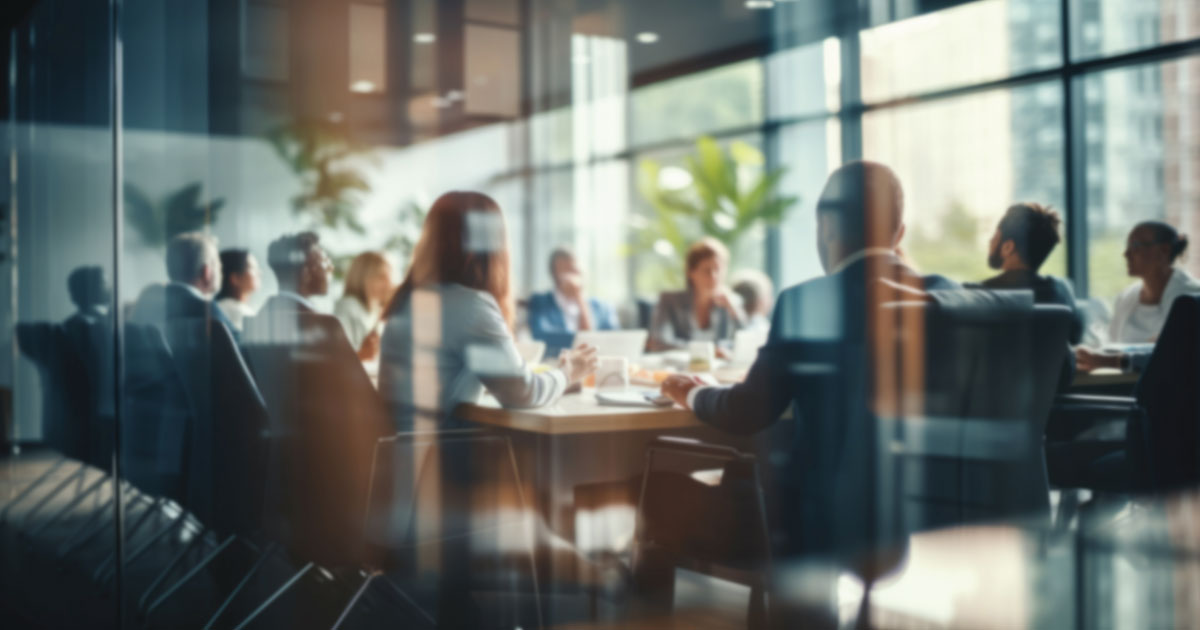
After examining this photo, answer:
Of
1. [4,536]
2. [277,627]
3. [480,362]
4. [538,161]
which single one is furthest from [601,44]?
[4,536]

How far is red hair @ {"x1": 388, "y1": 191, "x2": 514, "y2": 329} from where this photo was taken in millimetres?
2438

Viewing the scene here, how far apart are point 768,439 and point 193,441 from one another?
72.8 inches

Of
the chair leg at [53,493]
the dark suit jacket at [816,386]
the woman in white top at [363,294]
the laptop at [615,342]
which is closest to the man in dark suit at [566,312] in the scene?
the laptop at [615,342]

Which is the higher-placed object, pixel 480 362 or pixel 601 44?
pixel 601 44

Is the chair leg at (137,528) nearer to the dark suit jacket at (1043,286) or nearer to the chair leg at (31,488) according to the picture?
the chair leg at (31,488)

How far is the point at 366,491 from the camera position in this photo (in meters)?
2.45

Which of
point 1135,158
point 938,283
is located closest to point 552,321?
point 938,283

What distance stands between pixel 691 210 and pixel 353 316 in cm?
467

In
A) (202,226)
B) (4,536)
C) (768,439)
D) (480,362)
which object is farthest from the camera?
(4,536)

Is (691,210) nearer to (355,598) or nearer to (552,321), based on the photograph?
(552,321)

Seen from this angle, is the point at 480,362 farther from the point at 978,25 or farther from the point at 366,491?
the point at 978,25

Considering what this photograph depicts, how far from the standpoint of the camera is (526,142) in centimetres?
261

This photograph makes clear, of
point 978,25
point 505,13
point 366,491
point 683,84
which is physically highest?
point 683,84

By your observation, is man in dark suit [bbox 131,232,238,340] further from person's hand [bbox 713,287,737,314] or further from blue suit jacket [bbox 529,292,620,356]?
person's hand [bbox 713,287,737,314]
